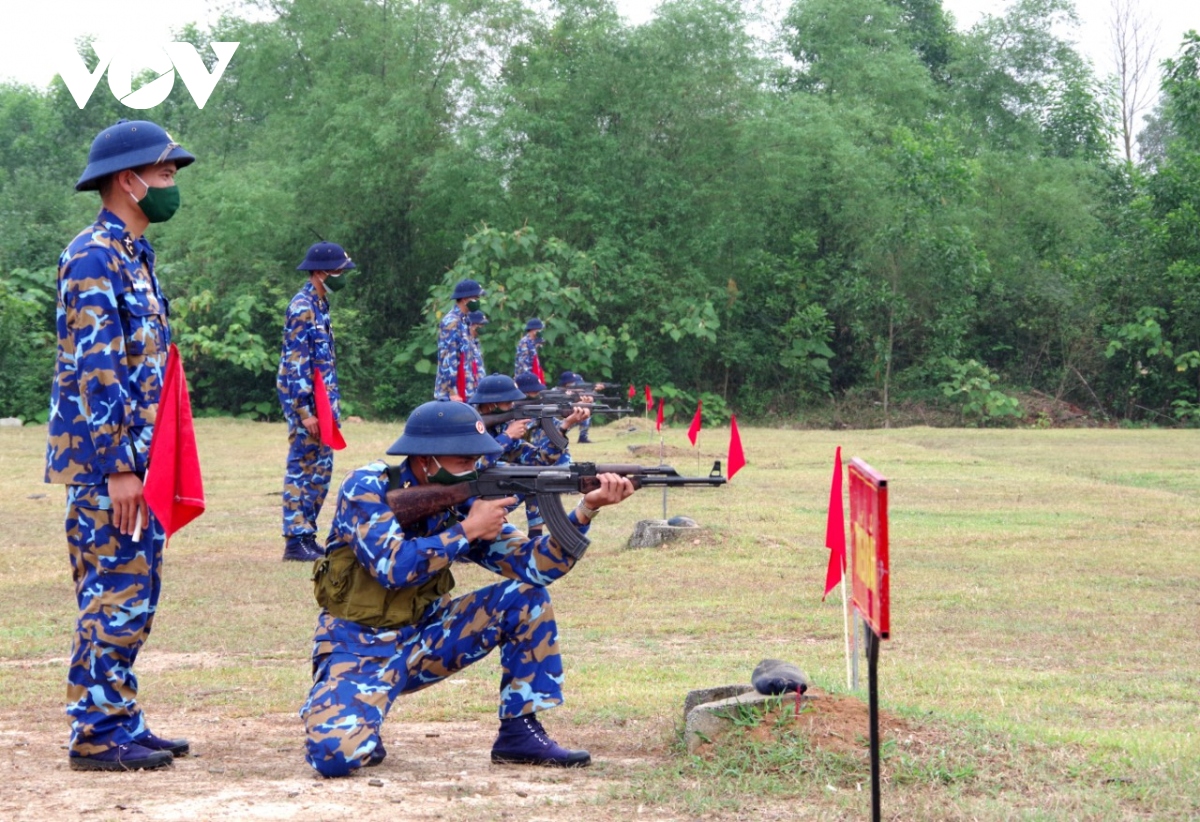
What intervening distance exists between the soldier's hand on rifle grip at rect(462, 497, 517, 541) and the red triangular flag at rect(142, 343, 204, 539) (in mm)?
926

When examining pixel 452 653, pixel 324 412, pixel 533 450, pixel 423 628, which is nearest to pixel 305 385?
pixel 324 412

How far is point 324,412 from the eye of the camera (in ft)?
33.9

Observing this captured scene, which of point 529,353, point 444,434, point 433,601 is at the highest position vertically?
point 529,353

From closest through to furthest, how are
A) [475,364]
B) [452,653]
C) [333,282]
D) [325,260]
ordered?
[452,653] → [325,260] → [333,282] → [475,364]

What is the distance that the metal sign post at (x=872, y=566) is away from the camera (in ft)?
12.1

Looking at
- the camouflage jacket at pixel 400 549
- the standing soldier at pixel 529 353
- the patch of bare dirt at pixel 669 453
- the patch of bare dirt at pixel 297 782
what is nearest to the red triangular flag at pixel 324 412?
the patch of bare dirt at pixel 297 782

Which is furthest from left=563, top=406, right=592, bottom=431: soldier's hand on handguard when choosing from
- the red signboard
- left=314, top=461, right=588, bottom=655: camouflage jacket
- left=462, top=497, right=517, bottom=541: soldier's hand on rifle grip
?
the red signboard

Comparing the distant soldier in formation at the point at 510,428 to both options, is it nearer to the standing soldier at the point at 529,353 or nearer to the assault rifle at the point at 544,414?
the assault rifle at the point at 544,414

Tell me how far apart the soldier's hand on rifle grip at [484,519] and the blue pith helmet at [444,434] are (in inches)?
7.8

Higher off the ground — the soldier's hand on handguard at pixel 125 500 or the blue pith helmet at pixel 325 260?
the blue pith helmet at pixel 325 260

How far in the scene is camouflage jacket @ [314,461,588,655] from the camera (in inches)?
203

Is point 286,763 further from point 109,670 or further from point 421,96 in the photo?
point 421,96

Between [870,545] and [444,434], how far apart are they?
1.94 m

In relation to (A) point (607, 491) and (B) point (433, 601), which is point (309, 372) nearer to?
(B) point (433, 601)
